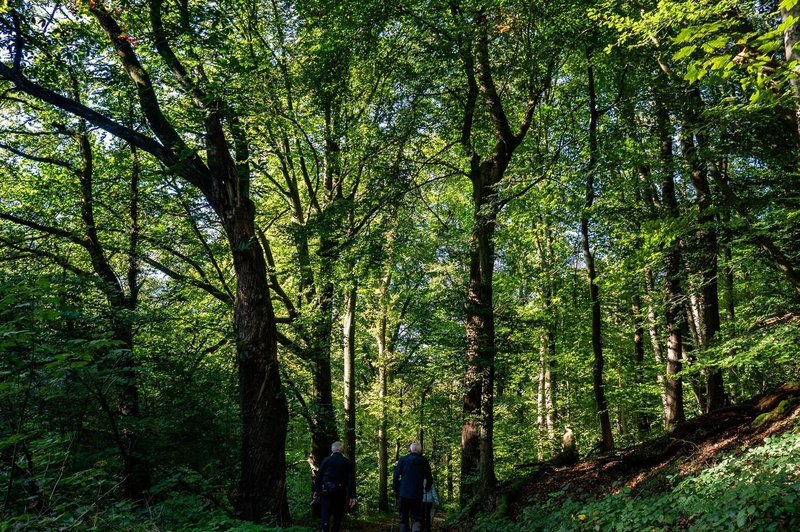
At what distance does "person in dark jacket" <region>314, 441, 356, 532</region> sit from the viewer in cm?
838

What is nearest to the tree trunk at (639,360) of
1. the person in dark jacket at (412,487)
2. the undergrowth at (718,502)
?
the person in dark jacket at (412,487)

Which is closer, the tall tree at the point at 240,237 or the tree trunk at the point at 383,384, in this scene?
the tall tree at the point at 240,237

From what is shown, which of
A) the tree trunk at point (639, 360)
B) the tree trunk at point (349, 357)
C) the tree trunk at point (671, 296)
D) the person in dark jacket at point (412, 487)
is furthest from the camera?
the tree trunk at point (639, 360)

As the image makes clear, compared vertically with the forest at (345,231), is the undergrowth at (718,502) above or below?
below

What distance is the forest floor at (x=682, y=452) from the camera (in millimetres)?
6617

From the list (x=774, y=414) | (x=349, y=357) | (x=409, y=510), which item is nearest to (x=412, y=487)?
(x=409, y=510)

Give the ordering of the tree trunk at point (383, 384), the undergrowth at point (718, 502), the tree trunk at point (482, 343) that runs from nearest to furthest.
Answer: the undergrowth at point (718, 502) → the tree trunk at point (482, 343) → the tree trunk at point (383, 384)

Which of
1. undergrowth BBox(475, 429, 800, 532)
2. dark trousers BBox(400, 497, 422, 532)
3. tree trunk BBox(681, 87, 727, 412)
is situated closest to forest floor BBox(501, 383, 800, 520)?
undergrowth BBox(475, 429, 800, 532)

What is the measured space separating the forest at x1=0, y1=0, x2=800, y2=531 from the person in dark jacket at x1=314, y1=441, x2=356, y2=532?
2.59ft

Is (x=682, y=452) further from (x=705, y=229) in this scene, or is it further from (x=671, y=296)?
(x=705, y=229)

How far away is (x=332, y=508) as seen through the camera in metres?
8.55

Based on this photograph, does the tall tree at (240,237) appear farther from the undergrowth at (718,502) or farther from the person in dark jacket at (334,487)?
the undergrowth at (718,502)

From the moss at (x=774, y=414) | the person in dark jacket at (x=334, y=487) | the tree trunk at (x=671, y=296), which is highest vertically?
the tree trunk at (x=671, y=296)

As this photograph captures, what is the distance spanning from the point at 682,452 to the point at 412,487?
458 cm
